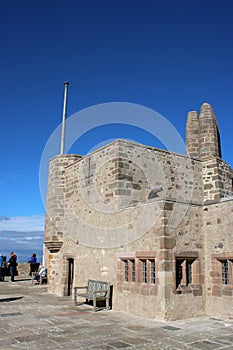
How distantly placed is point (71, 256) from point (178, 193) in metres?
4.37

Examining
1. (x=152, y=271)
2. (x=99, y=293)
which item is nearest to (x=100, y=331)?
(x=152, y=271)

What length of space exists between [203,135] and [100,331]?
25.2ft

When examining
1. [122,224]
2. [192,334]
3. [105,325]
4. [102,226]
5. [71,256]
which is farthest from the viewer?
[71,256]

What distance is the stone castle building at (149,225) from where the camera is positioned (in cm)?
739

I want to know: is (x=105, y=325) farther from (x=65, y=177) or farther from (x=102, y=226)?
(x=65, y=177)

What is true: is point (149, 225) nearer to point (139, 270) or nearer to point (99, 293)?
point (139, 270)

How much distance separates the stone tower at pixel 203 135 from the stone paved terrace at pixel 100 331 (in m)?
5.88

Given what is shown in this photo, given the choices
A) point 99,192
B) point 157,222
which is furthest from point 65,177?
point 157,222

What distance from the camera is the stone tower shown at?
1115 cm

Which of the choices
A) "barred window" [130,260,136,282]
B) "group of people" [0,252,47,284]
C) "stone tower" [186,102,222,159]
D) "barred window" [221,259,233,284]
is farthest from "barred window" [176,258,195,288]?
"group of people" [0,252,47,284]

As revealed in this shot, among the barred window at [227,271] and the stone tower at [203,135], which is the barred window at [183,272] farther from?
the stone tower at [203,135]

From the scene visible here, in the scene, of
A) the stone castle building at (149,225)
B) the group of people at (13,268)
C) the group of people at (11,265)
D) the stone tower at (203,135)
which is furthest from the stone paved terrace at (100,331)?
the group of people at (11,265)

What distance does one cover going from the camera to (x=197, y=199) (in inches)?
424

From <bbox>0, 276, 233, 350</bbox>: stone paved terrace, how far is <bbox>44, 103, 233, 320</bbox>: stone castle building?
64 cm
